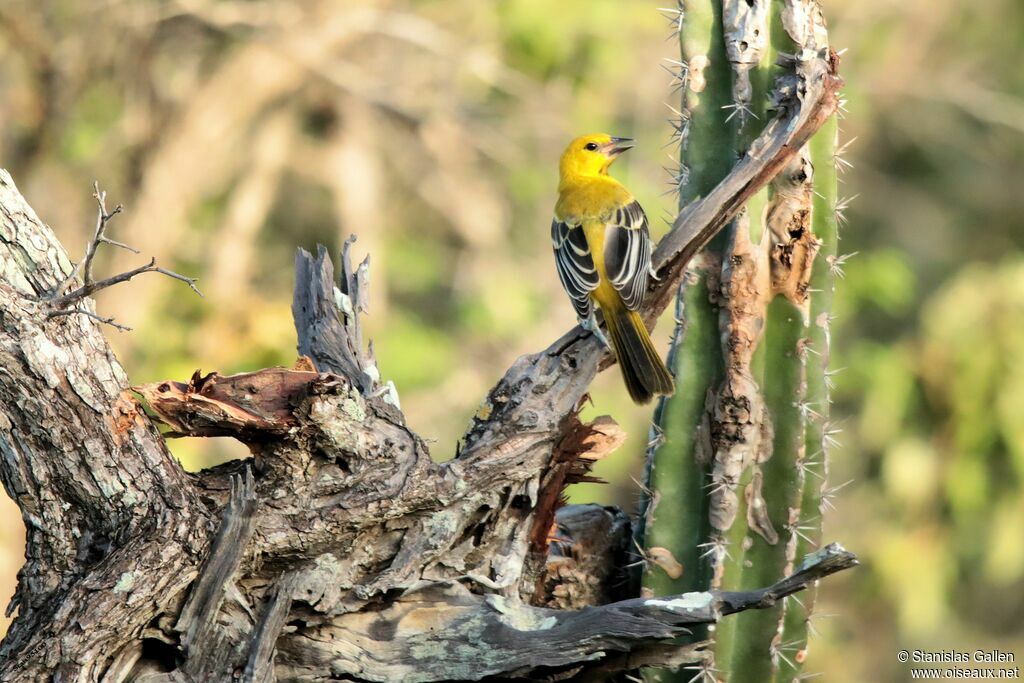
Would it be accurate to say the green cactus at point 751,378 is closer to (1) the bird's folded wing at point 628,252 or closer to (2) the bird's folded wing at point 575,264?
(1) the bird's folded wing at point 628,252

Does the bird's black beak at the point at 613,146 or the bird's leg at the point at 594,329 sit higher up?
the bird's black beak at the point at 613,146

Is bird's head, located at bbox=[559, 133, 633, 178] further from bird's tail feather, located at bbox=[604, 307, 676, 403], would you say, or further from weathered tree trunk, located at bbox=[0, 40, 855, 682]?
weathered tree trunk, located at bbox=[0, 40, 855, 682]

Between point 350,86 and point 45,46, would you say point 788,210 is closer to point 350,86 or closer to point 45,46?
point 350,86

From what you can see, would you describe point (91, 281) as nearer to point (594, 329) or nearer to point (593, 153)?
point (594, 329)

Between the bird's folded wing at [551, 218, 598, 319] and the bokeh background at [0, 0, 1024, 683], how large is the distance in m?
2.87

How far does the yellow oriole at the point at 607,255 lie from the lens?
338cm

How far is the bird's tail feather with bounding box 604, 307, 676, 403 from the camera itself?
3320 millimetres

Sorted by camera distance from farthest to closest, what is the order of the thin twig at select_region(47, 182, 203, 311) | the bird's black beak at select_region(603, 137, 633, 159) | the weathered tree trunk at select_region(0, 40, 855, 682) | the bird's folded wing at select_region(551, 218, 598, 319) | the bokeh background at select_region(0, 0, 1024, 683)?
the bokeh background at select_region(0, 0, 1024, 683)
the bird's black beak at select_region(603, 137, 633, 159)
the bird's folded wing at select_region(551, 218, 598, 319)
the weathered tree trunk at select_region(0, 40, 855, 682)
the thin twig at select_region(47, 182, 203, 311)

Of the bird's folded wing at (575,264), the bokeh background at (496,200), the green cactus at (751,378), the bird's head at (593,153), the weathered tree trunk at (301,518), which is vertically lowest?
the weathered tree trunk at (301,518)

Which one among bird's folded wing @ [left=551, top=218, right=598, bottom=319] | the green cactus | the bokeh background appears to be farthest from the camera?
the bokeh background

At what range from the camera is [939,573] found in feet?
24.7
